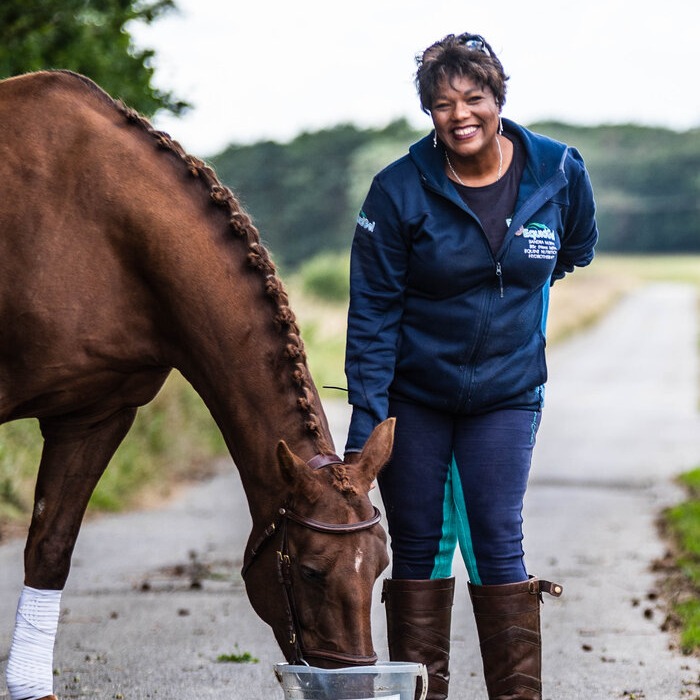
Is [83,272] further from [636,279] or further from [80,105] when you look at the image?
[636,279]

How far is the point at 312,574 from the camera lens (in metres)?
3.32

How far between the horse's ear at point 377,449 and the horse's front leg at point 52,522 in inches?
47.8

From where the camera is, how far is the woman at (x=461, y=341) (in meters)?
3.71

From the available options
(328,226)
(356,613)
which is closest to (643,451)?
(356,613)

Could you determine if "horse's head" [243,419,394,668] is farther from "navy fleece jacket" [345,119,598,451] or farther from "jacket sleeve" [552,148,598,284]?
"jacket sleeve" [552,148,598,284]

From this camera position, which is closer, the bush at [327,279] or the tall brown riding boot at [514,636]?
the tall brown riding boot at [514,636]

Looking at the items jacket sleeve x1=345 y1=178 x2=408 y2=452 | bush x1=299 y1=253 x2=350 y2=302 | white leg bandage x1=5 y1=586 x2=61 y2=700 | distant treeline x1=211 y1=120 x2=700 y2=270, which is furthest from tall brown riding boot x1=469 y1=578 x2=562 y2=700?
distant treeline x1=211 y1=120 x2=700 y2=270

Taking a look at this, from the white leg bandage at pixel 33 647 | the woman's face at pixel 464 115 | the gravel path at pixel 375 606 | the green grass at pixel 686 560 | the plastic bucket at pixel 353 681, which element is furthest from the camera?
the green grass at pixel 686 560

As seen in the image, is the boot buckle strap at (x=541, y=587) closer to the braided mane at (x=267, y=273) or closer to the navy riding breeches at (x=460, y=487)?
the navy riding breeches at (x=460, y=487)

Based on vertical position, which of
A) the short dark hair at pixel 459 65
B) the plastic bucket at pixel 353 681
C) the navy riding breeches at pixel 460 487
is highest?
the short dark hair at pixel 459 65

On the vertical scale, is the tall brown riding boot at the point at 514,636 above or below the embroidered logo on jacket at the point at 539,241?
below

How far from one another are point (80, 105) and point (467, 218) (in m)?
1.37

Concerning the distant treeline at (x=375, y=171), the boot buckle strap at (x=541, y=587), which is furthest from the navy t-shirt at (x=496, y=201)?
the distant treeline at (x=375, y=171)

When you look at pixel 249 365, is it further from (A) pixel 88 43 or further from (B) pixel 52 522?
(A) pixel 88 43
